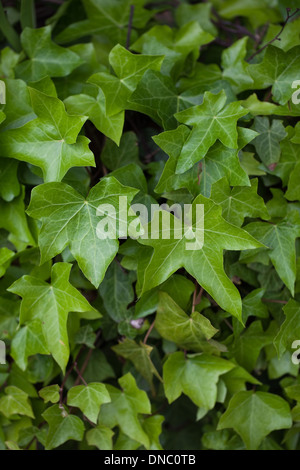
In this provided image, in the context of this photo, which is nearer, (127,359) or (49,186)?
(49,186)

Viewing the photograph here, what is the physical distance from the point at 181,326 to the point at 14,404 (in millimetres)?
367

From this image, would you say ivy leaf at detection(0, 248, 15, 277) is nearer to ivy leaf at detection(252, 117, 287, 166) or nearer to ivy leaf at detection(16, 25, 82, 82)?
ivy leaf at detection(16, 25, 82, 82)

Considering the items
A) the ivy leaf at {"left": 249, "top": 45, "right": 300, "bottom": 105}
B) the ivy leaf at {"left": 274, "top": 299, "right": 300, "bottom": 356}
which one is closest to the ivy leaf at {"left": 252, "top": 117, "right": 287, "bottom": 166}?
the ivy leaf at {"left": 249, "top": 45, "right": 300, "bottom": 105}

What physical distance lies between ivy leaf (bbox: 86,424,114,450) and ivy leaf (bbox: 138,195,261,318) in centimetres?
34

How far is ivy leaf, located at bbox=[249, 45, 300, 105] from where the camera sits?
27.5 inches

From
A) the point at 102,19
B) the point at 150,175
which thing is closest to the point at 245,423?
the point at 150,175

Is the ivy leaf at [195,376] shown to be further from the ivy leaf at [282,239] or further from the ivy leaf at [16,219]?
the ivy leaf at [16,219]

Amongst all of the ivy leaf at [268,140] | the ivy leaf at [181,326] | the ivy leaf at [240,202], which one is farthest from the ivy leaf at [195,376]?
the ivy leaf at [268,140]

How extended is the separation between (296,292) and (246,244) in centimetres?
22

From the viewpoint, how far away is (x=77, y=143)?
2.16 feet

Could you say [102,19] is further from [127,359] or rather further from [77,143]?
[127,359]

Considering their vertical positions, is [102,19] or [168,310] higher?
[102,19]

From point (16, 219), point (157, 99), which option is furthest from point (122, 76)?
point (16, 219)

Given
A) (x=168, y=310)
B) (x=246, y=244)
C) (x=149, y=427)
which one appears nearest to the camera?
(x=246, y=244)
